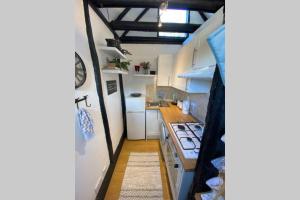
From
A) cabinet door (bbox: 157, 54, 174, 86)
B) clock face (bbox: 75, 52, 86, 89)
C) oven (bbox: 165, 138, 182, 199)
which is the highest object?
cabinet door (bbox: 157, 54, 174, 86)

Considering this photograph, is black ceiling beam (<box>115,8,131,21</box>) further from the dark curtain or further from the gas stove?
the dark curtain

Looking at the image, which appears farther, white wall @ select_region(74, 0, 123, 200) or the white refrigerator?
the white refrigerator

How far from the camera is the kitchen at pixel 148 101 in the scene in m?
1.14

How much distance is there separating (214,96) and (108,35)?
2.25m

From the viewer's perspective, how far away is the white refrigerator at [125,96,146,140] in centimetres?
304

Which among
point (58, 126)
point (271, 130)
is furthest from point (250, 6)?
point (58, 126)

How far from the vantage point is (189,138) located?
1.54 m

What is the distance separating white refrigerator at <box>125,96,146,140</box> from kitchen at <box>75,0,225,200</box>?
23mm

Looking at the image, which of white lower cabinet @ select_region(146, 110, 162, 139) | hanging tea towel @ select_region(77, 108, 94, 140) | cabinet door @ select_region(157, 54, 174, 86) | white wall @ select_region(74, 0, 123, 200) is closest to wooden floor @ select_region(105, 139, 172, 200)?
white lower cabinet @ select_region(146, 110, 162, 139)

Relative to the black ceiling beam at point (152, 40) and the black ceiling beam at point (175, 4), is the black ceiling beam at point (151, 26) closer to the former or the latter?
the black ceiling beam at point (175, 4)

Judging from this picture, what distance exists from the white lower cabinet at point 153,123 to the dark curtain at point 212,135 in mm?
2180

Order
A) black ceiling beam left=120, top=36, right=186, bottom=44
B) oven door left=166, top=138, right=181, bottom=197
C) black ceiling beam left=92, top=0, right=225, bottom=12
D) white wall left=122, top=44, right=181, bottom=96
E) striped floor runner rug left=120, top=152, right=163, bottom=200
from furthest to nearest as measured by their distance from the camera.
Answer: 1. white wall left=122, top=44, right=181, bottom=96
2. black ceiling beam left=120, top=36, right=186, bottom=44
3. striped floor runner rug left=120, top=152, right=163, bottom=200
4. black ceiling beam left=92, top=0, right=225, bottom=12
5. oven door left=166, top=138, right=181, bottom=197

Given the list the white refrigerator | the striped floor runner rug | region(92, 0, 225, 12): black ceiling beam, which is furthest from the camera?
the white refrigerator

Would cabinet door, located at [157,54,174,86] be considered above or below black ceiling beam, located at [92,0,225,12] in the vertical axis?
below
